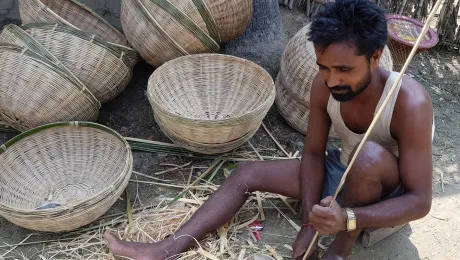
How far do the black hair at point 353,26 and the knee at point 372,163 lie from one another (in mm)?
369

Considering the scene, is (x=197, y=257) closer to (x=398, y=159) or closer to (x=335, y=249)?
(x=335, y=249)

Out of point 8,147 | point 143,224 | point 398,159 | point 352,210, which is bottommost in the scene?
point 143,224

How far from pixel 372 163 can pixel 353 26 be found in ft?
1.63

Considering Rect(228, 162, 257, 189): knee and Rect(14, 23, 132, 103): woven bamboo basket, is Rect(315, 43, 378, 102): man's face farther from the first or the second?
Rect(14, 23, 132, 103): woven bamboo basket

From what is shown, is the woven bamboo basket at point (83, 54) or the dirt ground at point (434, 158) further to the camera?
the woven bamboo basket at point (83, 54)

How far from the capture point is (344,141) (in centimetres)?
209

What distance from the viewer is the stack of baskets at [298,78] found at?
274 cm

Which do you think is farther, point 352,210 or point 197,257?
point 197,257

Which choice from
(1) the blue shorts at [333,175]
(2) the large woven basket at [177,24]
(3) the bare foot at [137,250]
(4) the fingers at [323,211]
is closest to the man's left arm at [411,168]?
(4) the fingers at [323,211]

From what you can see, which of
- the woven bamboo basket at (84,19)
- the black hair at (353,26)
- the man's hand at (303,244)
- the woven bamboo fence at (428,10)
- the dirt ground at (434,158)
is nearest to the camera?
the black hair at (353,26)

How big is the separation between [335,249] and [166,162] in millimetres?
1126

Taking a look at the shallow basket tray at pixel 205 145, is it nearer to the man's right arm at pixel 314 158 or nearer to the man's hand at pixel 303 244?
the man's right arm at pixel 314 158

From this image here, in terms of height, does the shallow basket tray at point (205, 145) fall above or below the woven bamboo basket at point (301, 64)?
below

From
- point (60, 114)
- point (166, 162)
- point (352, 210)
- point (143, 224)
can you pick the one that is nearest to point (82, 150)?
point (60, 114)
